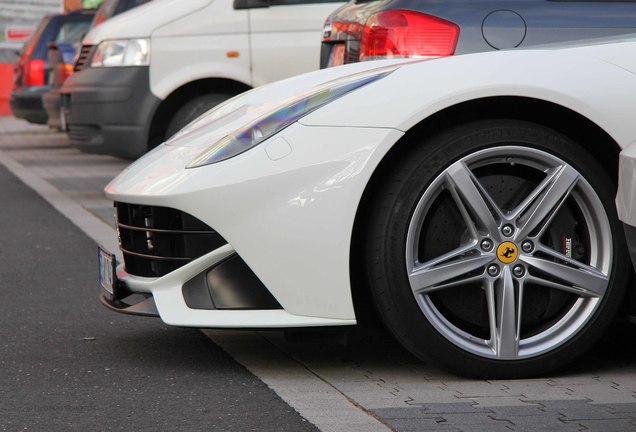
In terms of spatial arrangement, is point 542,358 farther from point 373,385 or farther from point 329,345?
point 329,345

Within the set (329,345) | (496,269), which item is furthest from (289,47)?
(496,269)

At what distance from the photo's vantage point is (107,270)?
4.76 meters

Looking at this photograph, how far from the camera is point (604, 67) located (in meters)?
4.33

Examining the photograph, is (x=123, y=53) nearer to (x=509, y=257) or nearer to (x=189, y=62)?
(x=189, y=62)

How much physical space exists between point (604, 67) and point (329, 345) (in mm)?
1444

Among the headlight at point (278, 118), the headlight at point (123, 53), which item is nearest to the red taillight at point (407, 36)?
the headlight at point (278, 118)

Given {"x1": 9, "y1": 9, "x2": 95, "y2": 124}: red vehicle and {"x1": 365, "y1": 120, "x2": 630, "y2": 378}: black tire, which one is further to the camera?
{"x1": 9, "y1": 9, "x2": 95, "y2": 124}: red vehicle

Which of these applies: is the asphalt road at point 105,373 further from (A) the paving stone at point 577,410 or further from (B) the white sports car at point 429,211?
(A) the paving stone at point 577,410

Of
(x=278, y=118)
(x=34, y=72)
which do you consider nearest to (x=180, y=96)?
(x=278, y=118)

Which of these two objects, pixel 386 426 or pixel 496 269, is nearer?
pixel 386 426

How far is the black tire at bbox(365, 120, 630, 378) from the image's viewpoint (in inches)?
168

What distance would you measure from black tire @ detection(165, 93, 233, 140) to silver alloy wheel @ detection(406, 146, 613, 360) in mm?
5900

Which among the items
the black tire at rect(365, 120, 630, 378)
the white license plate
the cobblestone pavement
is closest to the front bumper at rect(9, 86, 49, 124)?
the cobblestone pavement

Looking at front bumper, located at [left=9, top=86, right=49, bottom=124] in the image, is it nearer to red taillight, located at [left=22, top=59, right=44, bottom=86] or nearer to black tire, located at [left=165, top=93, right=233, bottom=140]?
red taillight, located at [left=22, top=59, right=44, bottom=86]
